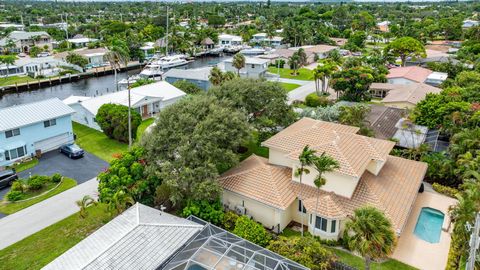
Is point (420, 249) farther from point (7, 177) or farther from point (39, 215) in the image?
point (7, 177)

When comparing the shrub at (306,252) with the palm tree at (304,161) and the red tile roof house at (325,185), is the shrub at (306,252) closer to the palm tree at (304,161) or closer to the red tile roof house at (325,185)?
the red tile roof house at (325,185)

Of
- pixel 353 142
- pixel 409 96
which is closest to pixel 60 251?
pixel 353 142

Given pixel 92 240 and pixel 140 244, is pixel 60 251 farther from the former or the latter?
pixel 140 244

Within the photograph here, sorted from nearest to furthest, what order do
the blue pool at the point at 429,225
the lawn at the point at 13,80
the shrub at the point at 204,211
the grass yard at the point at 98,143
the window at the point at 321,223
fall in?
1. the window at the point at 321,223
2. the shrub at the point at 204,211
3. the blue pool at the point at 429,225
4. the grass yard at the point at 98,143
5. the lawn at the point at 13,80

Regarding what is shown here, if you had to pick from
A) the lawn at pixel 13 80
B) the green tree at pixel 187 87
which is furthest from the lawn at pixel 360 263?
the lawn at pixel 13 80

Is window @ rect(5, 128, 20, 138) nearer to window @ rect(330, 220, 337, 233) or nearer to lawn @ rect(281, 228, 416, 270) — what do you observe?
window @ rect(330, 220, 337, 233)

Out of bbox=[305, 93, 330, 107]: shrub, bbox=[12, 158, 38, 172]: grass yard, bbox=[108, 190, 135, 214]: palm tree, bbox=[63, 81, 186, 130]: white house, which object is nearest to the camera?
bbox=[108, 190, 135, 214]: palm tree

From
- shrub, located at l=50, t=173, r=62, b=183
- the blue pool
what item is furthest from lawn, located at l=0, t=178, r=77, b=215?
the blue pool
